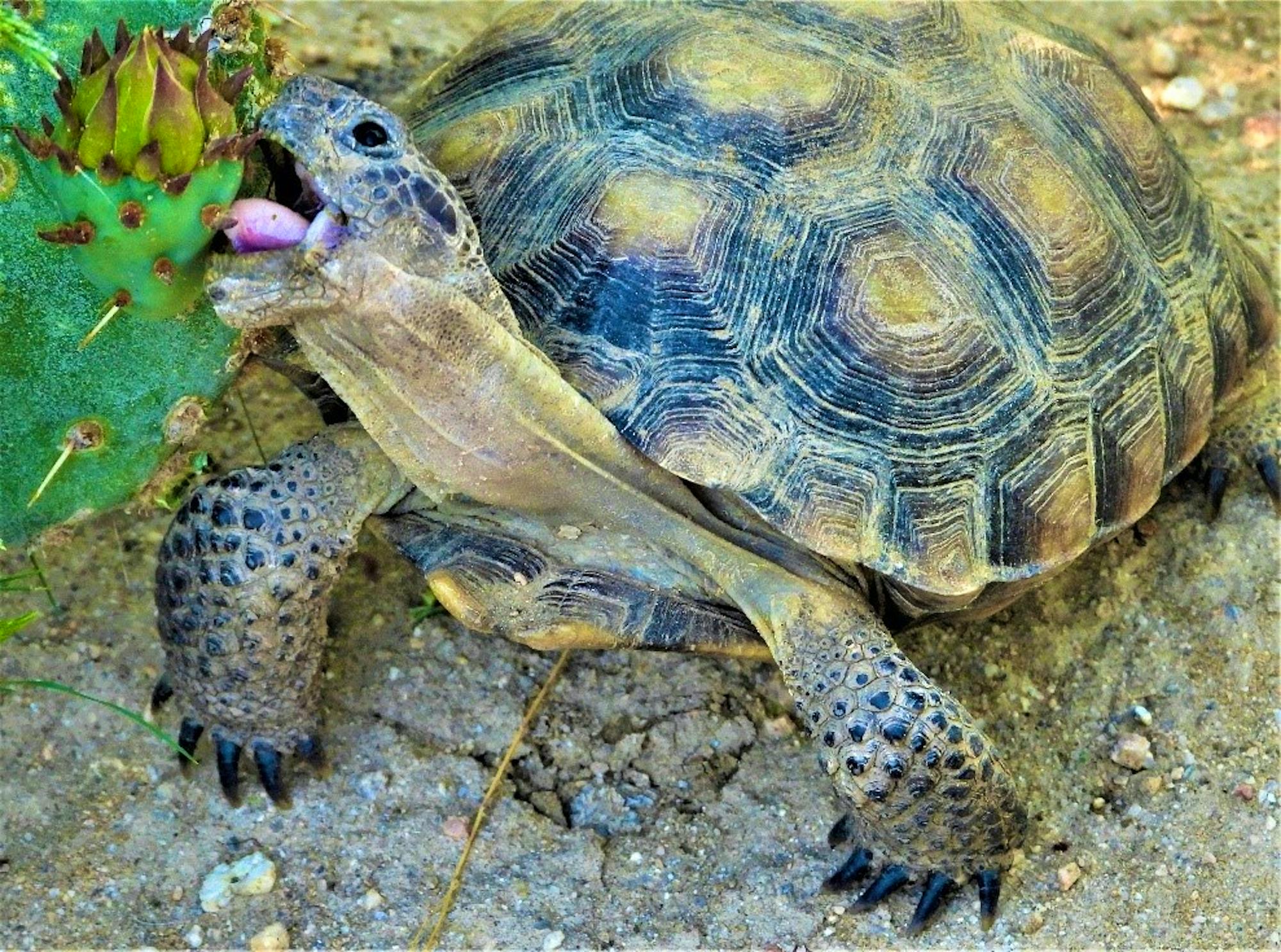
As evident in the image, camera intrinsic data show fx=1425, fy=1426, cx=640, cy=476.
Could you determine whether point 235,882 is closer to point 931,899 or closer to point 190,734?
point 190,734

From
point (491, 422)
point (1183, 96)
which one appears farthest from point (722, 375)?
point (1183, 96)

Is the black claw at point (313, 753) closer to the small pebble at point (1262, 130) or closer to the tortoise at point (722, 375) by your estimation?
the tortoise at point (722, 375)

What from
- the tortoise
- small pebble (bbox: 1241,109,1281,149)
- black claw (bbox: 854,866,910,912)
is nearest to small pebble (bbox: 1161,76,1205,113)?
small pebble (bbox: 1241,109,1281,149)

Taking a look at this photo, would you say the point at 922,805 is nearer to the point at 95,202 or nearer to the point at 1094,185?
the point at 1094,185

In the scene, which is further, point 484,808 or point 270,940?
point 484,808

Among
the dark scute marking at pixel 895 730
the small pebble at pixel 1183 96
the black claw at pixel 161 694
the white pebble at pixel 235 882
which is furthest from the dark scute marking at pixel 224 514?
the small pebble at pixel 1183 96

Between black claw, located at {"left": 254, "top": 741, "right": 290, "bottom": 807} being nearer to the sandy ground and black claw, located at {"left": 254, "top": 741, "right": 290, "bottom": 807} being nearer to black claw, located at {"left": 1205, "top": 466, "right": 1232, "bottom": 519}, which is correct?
the sandy ground

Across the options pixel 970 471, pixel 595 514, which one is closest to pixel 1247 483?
pixel 970 471
